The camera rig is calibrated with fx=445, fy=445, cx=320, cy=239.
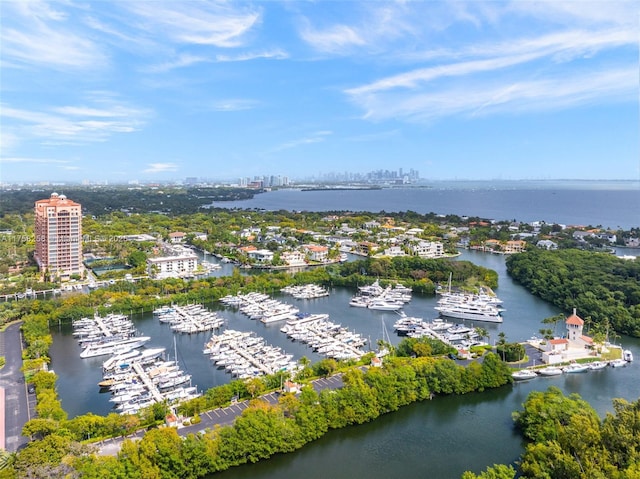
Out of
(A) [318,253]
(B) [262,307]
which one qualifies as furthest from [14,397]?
(A) [318,253]

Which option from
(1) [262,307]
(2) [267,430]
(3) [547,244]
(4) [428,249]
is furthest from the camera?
(3) [547,244]

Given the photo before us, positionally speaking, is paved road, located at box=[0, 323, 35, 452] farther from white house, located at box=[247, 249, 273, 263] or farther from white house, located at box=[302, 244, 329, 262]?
white house, located at box=[302, 244, 329, 262]

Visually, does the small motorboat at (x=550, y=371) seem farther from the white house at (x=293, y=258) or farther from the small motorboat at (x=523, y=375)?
the white house at (x=293, y=258)

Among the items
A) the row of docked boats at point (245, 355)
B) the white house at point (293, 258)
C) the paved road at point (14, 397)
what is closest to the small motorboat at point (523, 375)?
the row of docked boats at point (245, 355)

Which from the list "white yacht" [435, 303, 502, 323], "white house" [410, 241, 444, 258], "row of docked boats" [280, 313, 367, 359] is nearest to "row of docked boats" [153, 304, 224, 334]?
"row of docked boats" [280, 313, 367, 359]

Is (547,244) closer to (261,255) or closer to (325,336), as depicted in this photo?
(261,255)
